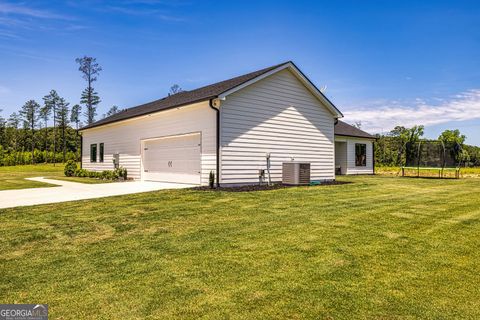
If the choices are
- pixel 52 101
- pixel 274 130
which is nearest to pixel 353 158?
pixel 274 130

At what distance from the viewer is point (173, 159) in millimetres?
14062

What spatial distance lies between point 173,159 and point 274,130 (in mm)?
4654

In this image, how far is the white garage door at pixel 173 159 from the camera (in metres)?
12.8

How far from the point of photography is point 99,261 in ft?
12.6

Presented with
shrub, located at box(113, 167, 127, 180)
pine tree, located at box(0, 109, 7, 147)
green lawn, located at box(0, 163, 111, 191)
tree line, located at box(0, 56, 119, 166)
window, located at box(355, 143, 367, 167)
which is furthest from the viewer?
pine tree, located at box(0, 109, 7, 147)

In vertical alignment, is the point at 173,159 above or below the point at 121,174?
above

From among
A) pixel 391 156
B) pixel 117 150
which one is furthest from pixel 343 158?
pixel 391 156

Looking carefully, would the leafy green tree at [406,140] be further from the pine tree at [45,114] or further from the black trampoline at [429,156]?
the pine tree at [45,114]

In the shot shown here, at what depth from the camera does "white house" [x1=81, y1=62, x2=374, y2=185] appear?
11680mm

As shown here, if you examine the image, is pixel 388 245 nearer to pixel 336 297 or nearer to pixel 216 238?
pixel 336 297

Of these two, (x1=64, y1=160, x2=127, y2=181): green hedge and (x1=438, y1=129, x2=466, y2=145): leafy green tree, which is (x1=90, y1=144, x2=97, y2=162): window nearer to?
(x1=64, y1=160, x2=127, y2=181): green hedge

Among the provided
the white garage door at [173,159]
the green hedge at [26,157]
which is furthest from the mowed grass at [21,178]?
the green hedge at [26,157]

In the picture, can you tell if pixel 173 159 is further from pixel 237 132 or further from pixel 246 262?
pixel 246 262

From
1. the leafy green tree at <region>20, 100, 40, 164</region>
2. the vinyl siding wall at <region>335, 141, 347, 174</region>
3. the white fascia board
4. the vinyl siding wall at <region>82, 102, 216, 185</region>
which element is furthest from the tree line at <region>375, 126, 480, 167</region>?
the leafy green tree at <region>20, 100, 40, 164</region>
